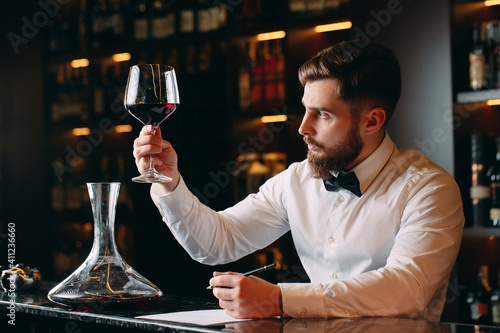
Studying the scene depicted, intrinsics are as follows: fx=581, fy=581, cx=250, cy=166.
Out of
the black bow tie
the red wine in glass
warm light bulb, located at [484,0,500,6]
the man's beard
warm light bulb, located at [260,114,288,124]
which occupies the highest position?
warm light bulb, located at [484,0,500,6]

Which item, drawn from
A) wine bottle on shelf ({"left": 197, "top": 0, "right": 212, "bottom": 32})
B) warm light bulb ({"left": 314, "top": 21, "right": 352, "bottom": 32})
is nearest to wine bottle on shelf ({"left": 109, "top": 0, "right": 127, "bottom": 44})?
wine bottle on shelf ({"left": 197, "top": 0, "right": 212, "bottom": 32})

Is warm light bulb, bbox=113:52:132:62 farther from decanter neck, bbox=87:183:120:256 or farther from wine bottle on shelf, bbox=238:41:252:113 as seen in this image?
decanter neck, bbox=87:183:120:256

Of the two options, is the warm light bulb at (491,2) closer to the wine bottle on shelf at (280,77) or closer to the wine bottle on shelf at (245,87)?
the wine bottle on shelf at (280,77)

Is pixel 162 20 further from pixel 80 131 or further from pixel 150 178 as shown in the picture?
pixel 150 178

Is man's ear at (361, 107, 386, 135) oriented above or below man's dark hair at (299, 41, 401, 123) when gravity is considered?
below

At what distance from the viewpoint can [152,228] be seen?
3484 millimetres

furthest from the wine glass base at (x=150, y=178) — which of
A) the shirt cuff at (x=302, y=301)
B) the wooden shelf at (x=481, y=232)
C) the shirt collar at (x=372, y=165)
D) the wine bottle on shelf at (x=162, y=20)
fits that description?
the wine bottle on shelf at (x=162, y=20)

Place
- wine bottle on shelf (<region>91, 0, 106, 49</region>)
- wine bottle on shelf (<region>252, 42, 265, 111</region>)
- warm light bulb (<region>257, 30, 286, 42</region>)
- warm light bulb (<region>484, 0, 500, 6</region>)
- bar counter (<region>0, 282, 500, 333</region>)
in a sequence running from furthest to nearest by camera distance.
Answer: wine bottle on shelf (<region>91, 0, 106, 49</region>)
wine bottle on shelf (<region>252, 42, 265, 111</region>)
warm light bulb (<region>257, 30, 286, 42</region>)
warm light bulb (<region>484, 0, 500, 6</region>)
bar counter (<region>0, 282, 500, 333</region>)

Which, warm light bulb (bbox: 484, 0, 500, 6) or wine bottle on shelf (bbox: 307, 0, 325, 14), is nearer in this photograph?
warm light bulb (bbox: 484, 0, 500, 6)

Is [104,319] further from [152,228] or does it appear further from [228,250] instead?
[152,228]

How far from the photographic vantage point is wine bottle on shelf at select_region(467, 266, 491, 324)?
2389mm

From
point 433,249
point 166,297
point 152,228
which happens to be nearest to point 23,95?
point 152,228

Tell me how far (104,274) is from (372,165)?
84 centimetres

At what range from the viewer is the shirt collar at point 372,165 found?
170cm
